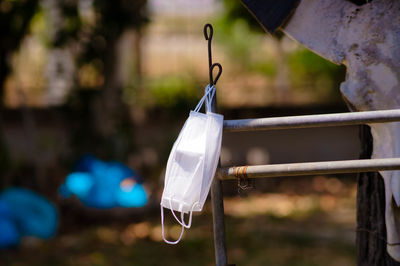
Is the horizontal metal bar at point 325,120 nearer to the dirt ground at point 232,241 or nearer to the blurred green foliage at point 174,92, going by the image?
the dirt ground at point 232,241

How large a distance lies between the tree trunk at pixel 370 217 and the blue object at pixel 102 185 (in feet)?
13.1

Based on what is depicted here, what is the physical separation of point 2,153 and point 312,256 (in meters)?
3.62

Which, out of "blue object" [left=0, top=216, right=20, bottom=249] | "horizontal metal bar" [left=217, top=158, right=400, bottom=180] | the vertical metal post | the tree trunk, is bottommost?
"blue object" [left=0, top=216, right=20, bottom=249]

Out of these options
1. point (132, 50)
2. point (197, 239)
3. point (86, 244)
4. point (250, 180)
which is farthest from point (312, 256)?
point (132, 50)

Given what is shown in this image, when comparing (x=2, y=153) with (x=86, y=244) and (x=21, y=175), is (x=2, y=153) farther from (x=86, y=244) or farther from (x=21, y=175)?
(x=86, y=244)

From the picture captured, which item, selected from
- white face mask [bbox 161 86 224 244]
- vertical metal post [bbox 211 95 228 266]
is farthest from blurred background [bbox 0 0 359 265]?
white face mask [bbox 161 86 224 244]

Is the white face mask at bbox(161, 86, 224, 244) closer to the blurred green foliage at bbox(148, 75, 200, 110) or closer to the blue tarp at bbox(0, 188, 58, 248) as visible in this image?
the blue tarp at bbox(0, 188, 58, 248)

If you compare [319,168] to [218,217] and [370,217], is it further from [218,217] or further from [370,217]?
[370,217]

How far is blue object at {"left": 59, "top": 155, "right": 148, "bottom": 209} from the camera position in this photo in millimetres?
6449

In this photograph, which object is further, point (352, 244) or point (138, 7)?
point (138, 7)

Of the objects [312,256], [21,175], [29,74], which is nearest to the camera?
[312,256]

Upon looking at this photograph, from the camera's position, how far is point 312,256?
17.1 ft

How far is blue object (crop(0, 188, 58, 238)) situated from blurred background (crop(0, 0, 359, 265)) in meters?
0.11

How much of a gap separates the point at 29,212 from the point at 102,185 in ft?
3.12
